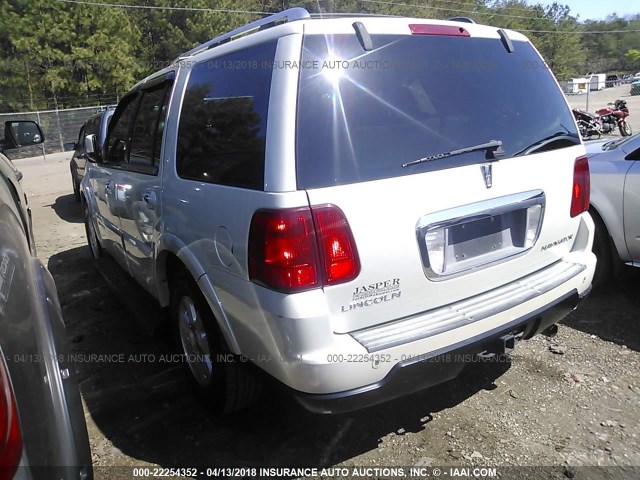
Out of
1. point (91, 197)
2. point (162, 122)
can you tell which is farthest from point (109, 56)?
point (162, 122)

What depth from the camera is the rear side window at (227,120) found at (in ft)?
7.22

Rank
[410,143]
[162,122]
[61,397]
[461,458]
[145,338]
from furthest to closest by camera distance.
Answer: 1. [145,338]
2. [162,122]
3. [461,458]
4. [410,143]
5. [61,397]

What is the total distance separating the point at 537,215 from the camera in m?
2.59

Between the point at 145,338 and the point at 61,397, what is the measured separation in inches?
91.6

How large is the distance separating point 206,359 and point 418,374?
1282 millimetres

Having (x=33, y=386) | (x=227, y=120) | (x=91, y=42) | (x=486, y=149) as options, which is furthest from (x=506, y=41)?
(x=91, y=42)

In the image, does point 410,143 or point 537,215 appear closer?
point 410,143

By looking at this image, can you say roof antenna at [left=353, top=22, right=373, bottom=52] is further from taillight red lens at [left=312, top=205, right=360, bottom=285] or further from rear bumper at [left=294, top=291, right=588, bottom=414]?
rear bumper at [left=294, top=291, right=588, bottom=414]

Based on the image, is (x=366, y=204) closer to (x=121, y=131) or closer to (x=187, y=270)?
(x=187, y=270)

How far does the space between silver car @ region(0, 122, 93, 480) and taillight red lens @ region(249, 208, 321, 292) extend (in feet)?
2.82

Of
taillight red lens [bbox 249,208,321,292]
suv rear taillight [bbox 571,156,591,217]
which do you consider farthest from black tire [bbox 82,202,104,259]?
suv rear taillight [bbox 571,156,591,217]

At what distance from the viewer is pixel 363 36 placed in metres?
2.21

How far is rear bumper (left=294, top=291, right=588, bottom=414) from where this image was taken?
210 cm

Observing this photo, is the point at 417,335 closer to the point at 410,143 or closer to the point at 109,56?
the point at 410,143
